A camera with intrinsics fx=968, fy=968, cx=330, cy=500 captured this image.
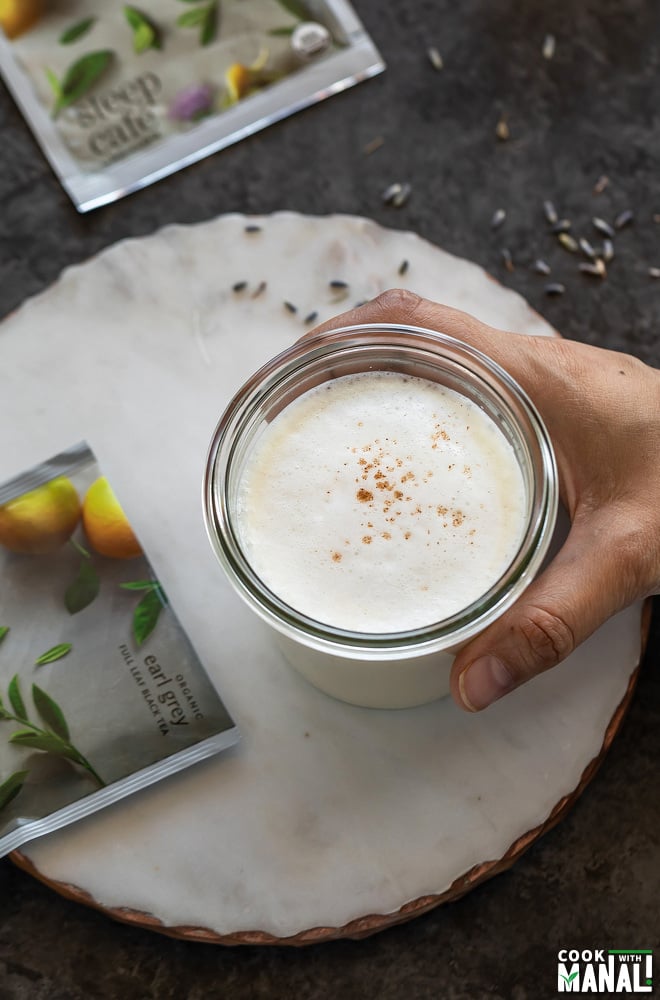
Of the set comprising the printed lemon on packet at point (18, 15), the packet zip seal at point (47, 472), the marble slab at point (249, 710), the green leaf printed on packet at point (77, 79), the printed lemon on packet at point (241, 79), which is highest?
the printed lemon on packet at point (18, 15)

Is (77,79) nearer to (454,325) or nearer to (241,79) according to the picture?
(241,79)

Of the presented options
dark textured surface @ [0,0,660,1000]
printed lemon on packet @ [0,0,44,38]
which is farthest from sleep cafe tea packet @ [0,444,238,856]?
printed lemon on packet @ [0,0,44,38]

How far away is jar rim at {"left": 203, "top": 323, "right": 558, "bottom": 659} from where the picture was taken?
773 millimetres

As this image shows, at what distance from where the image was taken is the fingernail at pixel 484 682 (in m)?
0.87

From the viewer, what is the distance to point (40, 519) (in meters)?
1.06

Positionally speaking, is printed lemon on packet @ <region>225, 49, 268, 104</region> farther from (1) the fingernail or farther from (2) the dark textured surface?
(1) the fingernail

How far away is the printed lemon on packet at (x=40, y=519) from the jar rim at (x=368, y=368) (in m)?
0.28

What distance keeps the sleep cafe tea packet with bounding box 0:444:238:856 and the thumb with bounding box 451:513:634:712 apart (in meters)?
0.28

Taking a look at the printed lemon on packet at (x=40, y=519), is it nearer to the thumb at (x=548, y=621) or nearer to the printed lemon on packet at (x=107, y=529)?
the printed lemon on packet at (x=107, y=529)

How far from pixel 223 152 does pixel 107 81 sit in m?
0.18

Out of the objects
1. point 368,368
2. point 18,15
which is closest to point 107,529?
point 368,368

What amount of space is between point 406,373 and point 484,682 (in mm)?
291

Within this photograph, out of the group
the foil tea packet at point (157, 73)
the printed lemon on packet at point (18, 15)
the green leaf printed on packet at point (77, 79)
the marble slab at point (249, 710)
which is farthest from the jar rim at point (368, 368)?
the printed lemon on packet at point (18, 15)

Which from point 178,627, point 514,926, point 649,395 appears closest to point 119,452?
point 178,627
